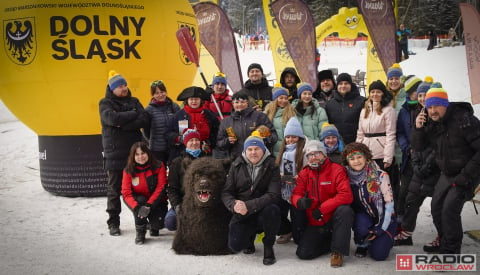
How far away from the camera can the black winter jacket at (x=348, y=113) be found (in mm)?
4594

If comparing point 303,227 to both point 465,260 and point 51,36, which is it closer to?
point 465,260

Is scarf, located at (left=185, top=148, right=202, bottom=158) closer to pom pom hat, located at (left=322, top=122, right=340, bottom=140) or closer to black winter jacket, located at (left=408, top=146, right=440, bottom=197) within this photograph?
pom pom hat, located at (left=322, top=122, right=340, bottom=140)

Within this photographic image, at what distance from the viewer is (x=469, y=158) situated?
3.37 metres

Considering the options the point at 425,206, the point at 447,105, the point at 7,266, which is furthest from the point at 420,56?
the point at 7,266

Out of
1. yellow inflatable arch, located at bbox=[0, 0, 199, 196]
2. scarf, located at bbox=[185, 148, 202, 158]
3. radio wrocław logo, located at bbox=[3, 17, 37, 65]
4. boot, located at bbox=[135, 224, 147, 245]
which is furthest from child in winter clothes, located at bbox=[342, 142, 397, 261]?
radio wrocław logo, located at bbox=[3, 17, 37, 65]

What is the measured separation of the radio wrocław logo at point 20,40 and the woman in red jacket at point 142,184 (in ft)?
7.56

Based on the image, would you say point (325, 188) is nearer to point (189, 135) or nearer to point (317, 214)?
point (317, 214)

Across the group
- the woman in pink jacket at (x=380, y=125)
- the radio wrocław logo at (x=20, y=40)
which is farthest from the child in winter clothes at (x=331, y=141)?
the radio wrocław logo at (x=20, y=40)

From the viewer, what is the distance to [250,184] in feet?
12.2

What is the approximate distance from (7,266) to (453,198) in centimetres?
376

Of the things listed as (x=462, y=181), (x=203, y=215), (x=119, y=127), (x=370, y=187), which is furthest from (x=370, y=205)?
(x=119, y=127)

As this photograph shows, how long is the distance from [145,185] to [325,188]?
1792 millimetres

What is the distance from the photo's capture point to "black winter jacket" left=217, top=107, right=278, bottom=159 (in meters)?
4.34

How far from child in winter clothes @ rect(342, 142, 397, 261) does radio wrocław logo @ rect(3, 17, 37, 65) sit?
4145 millimetres
